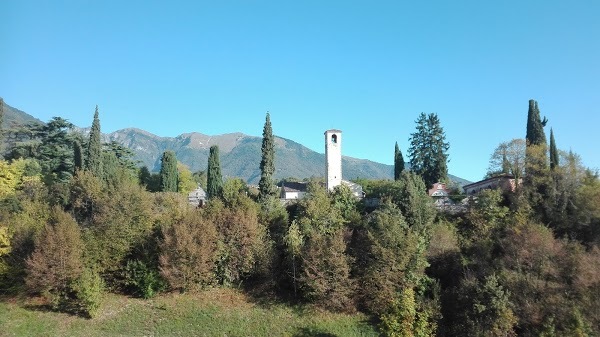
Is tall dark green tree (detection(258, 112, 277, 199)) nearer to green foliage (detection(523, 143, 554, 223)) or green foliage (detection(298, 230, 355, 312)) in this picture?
green foliage (detection(298, 230, 355, 312))

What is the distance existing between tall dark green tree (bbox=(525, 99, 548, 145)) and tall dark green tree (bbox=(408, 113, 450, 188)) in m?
8.69

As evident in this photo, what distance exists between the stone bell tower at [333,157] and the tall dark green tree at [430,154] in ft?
25.9

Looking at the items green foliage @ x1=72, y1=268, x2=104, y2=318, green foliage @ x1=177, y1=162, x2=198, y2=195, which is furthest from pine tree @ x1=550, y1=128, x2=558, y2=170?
green foliage @ x1=177, y1=162, x2=198, y2=195

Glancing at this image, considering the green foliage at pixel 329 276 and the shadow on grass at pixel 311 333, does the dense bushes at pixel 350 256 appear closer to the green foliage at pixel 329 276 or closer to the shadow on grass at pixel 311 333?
the green foliage at pixel 329 276

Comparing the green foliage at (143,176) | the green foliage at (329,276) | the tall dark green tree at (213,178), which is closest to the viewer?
the green foliage at (329,276)

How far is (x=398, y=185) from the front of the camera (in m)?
34.2

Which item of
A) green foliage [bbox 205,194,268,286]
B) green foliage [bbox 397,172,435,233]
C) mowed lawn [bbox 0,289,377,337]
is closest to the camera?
mowed lawn [bbox 0,289,377,337]

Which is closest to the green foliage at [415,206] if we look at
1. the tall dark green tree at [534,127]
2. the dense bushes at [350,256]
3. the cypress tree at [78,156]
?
the dense bushes at [350,256]

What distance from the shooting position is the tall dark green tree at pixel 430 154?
44.7m

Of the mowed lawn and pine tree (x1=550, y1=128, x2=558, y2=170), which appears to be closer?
the mowed lawn

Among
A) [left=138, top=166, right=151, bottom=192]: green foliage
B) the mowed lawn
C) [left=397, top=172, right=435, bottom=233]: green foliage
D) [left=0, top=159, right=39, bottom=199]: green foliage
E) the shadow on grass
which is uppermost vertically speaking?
[left=138, top=166, right=151, bottom=192]: green foliage

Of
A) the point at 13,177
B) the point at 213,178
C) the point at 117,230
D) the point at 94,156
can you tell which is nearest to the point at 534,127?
the point at 213,178

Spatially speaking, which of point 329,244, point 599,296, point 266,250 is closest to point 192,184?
point 266,250

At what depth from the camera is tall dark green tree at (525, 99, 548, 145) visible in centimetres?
3706
